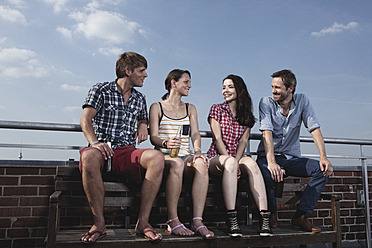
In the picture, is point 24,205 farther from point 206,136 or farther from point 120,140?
point 206,136

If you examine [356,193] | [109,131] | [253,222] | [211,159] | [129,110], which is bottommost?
[253,222]

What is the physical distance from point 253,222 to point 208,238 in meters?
1.52

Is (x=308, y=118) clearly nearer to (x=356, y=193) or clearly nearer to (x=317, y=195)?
(x=317, y=195)

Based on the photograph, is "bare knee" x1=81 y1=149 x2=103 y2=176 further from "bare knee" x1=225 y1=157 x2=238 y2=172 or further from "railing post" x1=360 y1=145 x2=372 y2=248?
"railing post" x1=360 y1=145 x2=372 y2=248

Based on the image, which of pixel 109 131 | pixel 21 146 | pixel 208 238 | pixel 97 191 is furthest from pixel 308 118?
pixel 21 146

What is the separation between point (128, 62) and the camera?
3035 millimetres

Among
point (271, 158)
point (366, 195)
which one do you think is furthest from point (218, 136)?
point (366, 195)

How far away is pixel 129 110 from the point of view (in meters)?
2.98

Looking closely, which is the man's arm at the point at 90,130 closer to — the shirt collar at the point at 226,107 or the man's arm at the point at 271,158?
the shirt collar at the point at 226,107

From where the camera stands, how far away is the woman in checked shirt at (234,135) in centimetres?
285

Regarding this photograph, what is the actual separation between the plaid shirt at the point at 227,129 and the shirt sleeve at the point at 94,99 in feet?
3.67

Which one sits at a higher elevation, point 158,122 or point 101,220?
point 158,122

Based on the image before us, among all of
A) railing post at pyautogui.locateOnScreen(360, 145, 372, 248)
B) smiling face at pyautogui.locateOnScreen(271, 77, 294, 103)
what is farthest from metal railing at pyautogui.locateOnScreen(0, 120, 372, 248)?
smiling face at pyautogui.locateOnScreen(271, 77, 294, 103)

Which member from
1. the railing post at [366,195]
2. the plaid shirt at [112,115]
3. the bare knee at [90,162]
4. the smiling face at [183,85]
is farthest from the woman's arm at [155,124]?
the railing post at [366,195]
